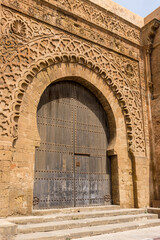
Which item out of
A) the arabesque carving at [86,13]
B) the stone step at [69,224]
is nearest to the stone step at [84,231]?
the stone step at [69,224]

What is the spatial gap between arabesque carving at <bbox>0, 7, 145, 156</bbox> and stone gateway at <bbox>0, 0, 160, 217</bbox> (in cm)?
3

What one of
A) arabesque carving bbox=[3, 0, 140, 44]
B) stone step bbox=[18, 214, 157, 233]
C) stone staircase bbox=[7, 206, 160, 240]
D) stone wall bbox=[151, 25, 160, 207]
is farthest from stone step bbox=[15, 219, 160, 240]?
arabesque carving bbox=[3, 0, 140, 44]

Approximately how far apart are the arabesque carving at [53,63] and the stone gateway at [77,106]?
0.03 m

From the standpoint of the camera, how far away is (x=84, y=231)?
409cm

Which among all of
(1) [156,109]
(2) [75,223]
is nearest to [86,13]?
(1) [156,109]

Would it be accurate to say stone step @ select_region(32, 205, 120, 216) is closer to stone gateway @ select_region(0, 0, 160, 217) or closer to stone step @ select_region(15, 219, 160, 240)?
stone gateway @ select_region(0, 0, 160, 217)

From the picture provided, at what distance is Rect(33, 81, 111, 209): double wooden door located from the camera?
18.6 feet

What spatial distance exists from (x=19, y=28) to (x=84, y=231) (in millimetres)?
4966

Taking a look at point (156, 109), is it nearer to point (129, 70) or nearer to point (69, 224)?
point (129, 70)

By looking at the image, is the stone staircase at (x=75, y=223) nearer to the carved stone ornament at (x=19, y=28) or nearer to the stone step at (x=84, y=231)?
the stone step at (x=84, y=231)

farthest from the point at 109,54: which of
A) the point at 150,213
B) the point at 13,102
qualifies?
the point at 150,213

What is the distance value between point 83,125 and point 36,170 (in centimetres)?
199

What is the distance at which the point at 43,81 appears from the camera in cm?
585

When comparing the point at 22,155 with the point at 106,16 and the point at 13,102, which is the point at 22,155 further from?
the point at 106,16
